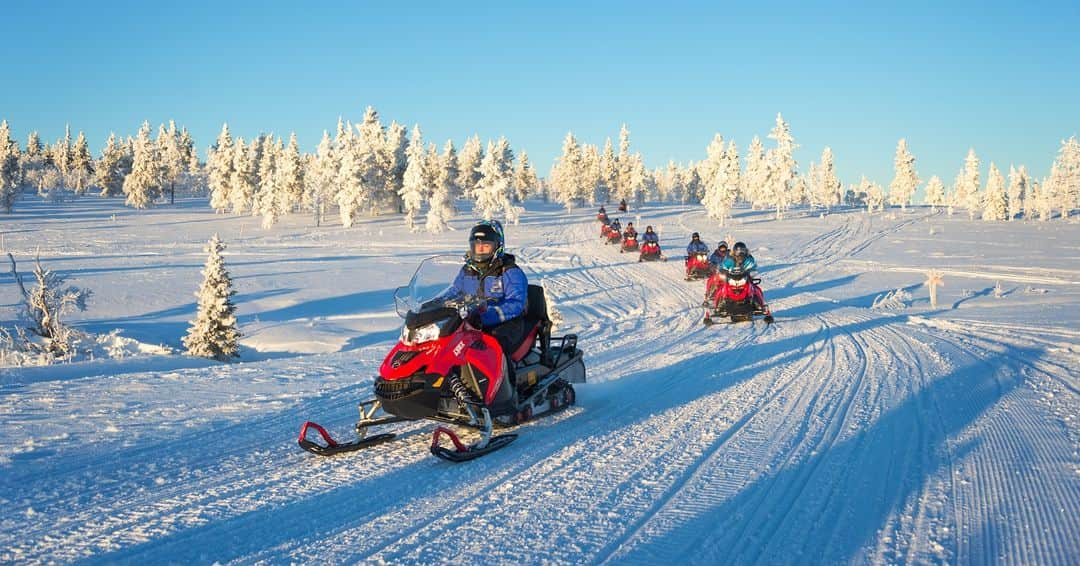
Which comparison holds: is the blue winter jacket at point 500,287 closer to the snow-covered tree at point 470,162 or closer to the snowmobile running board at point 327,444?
the snowmobile running board at point 327,444

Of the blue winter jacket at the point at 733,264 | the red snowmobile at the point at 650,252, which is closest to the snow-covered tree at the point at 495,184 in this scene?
the red snowmobile at the point at 650,252

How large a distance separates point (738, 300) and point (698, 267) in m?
11.0

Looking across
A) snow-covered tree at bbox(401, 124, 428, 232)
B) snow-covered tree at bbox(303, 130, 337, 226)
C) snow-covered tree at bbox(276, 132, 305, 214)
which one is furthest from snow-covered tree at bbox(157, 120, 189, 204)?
snow-covered tree at bbox(401, 124, 428, 232)

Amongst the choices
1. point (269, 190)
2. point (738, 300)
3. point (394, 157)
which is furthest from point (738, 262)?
point (394, 157)

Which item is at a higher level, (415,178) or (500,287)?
(415,178)

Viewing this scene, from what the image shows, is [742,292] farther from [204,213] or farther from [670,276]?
[204,213]

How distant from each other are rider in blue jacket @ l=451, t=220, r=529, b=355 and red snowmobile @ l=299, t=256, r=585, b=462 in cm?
17

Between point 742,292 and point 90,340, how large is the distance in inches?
615

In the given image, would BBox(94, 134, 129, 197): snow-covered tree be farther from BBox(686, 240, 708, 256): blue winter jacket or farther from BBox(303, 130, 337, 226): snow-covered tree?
BBox(686, 240, 708, 256): blue winter jacket

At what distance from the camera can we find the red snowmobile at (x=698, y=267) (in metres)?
27.1

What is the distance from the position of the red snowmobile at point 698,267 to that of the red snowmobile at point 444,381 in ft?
67.0

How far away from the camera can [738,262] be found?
56.0 ft

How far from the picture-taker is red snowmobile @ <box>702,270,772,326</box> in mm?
16234

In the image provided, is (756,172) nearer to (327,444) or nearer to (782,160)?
(782,160)
